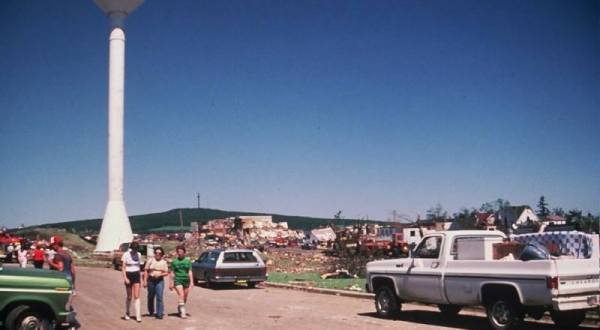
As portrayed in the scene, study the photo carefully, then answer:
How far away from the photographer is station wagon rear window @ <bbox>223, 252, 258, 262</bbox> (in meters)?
23.5

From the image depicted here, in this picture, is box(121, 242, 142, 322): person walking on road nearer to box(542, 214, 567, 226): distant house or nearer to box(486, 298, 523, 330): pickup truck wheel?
box(486, 298, 523, 330): pickup truck wheel

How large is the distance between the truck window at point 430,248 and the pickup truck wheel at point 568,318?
2.48 metres

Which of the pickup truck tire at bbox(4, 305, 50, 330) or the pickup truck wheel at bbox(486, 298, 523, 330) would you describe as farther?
the pickup truck wheel at bbox(486, 298, 523, 330)

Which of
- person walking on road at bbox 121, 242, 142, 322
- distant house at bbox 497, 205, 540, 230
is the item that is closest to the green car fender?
person walking on road at bbox 121, 242, 142, 322

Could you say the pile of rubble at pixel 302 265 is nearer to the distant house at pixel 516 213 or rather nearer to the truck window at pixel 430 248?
the distant house at pixel 516 213

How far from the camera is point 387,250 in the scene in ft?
119

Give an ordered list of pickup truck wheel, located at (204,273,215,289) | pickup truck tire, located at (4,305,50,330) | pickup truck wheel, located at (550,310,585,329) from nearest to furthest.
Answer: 1. pickup truck tire, located at (4,305,50,330)
2. pickup truck wheel, located at (550,310,585,329)
3. pickup truck wheel, located at (204,273,215,289)

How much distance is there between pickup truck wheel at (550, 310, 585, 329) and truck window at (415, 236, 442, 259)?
2481 millimetres

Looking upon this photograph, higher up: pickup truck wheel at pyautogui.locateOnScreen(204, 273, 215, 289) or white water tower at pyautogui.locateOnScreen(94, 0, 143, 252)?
white water tower at pyautogui.locateOnScreen(94, 0, 143, 252)

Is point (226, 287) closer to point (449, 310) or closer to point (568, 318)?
point (449, 310)

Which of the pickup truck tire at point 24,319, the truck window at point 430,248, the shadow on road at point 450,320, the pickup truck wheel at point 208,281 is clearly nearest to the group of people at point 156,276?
the pickup truck tire at point 24,319

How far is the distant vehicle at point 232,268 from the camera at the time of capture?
22.9m

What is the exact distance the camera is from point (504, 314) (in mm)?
11594

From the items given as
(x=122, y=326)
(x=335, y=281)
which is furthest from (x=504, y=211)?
(x=122, y=326)
